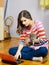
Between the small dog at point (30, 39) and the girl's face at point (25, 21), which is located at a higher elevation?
the girl's face at point (25, 21)

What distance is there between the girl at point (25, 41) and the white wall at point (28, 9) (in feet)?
3.07

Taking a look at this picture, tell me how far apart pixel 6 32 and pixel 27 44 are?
112cm

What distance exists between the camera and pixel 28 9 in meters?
3.19

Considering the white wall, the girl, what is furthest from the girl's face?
the white wall

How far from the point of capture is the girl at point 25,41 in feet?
6.65

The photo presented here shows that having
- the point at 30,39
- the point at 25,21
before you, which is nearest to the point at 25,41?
the point at 30,39

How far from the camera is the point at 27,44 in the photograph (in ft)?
7.11

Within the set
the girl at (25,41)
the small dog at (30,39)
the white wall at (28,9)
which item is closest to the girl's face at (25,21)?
the girl at (25,41)

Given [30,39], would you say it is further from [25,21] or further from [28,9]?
[28,9]

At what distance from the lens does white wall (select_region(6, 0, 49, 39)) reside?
9.96 ft

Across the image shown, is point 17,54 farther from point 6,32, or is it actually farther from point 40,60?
point 6,32

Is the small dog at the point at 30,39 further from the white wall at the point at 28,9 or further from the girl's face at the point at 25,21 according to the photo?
the white wall at the point at 28,9

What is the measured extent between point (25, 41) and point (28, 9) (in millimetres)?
1173

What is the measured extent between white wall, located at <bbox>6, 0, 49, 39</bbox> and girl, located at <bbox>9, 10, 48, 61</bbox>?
934 mm
